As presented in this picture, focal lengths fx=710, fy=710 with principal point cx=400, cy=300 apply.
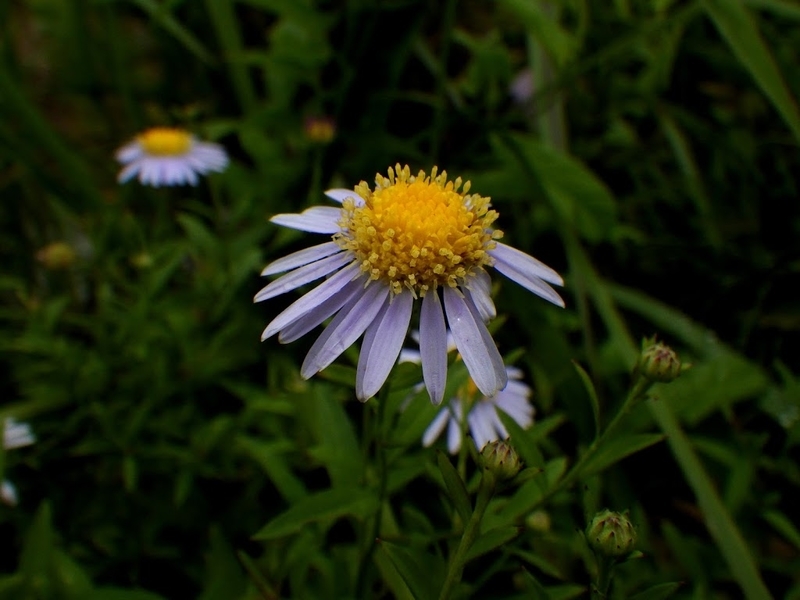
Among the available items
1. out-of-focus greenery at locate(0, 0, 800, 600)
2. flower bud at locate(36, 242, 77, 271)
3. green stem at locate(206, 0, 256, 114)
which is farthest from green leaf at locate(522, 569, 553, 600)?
green stem at locate(206, 0, 256, 114)

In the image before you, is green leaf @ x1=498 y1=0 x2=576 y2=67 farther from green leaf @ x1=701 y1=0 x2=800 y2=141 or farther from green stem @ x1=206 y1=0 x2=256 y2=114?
green stem @ x1=206 y1=0 x2=256 y2=114

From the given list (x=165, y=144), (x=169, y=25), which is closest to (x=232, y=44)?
(x=169, y=25)

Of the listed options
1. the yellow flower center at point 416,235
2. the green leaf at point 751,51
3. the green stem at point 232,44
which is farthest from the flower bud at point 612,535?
the green stem at point 232,44

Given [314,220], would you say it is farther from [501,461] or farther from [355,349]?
[501,461]

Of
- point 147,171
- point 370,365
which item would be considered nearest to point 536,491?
point 370,365

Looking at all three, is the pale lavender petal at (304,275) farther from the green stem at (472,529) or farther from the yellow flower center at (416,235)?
the green stem at (472,529)

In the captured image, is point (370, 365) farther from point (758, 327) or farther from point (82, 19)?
point (82, 19)
